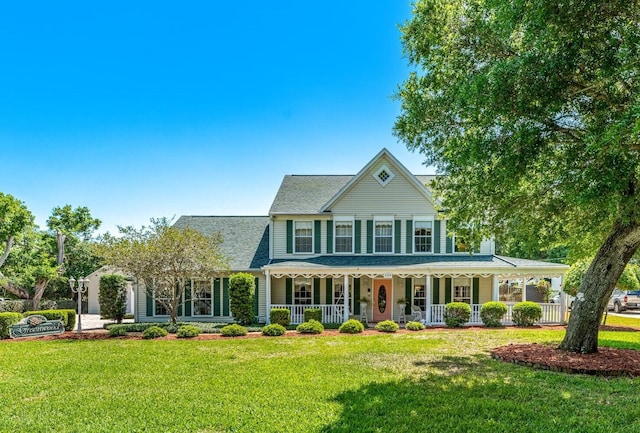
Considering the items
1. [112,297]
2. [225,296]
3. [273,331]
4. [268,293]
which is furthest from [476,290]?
[112,297]

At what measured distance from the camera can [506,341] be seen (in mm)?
12727

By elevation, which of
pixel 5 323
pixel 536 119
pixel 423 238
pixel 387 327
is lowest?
pixel 387 327

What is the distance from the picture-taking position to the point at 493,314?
53.3 ft

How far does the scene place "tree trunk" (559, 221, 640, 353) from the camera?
938 centimetres

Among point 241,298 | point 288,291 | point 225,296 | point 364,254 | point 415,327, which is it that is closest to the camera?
point 415,327

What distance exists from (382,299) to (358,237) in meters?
3.18

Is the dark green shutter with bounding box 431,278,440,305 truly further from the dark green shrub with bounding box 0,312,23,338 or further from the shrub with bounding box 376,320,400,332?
the dark green shrub with bounding box 0,312,23,338

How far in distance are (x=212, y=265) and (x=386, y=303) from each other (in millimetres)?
8351

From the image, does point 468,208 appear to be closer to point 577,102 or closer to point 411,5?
point 577,102

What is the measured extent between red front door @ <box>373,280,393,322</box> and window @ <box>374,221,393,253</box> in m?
1.54

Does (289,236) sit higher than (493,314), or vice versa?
(289,236)

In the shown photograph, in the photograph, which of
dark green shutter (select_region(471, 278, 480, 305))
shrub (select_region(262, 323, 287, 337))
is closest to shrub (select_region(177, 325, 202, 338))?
shrub (select_region(262, 323, 287, 337))

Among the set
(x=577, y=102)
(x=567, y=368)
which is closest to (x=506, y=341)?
(x=567, y=368)

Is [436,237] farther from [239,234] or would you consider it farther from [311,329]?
[239,234]
